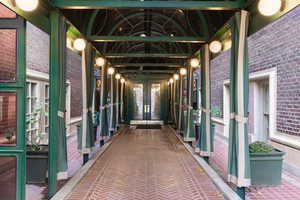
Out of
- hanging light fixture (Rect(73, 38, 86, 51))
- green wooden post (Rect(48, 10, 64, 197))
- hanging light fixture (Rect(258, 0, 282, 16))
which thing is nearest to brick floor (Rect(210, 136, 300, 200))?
hanging light fixture (Rect(258, 0, 282, 16))

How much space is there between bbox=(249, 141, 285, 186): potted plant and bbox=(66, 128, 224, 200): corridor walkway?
2.22 ft

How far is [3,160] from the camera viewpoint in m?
3.02

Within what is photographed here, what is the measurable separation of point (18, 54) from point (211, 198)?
3.03 meters

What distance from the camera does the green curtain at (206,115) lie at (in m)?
5.56

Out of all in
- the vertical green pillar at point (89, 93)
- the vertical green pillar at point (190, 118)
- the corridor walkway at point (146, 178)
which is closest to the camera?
Answer: the corridor walkway at point (146, 178)

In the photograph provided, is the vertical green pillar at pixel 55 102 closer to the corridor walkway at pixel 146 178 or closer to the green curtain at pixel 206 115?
the corridor walkway at pixel 146 178

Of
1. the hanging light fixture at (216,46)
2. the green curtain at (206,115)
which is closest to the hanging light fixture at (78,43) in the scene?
the hanging light fixture at (216,46)

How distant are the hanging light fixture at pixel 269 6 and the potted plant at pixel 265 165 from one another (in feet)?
6.75

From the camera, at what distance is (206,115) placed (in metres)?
5.64

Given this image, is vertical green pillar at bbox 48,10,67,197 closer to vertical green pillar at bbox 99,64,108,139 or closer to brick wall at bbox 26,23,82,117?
brick wall at bbox 26,23,82,117

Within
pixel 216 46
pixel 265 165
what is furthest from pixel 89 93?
pixel 265 165

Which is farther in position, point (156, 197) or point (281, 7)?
point (156, 197)

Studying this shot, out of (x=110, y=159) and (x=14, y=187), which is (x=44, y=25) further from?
(x=110, y=159)

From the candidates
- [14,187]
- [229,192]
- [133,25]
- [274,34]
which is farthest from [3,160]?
[133,25]
